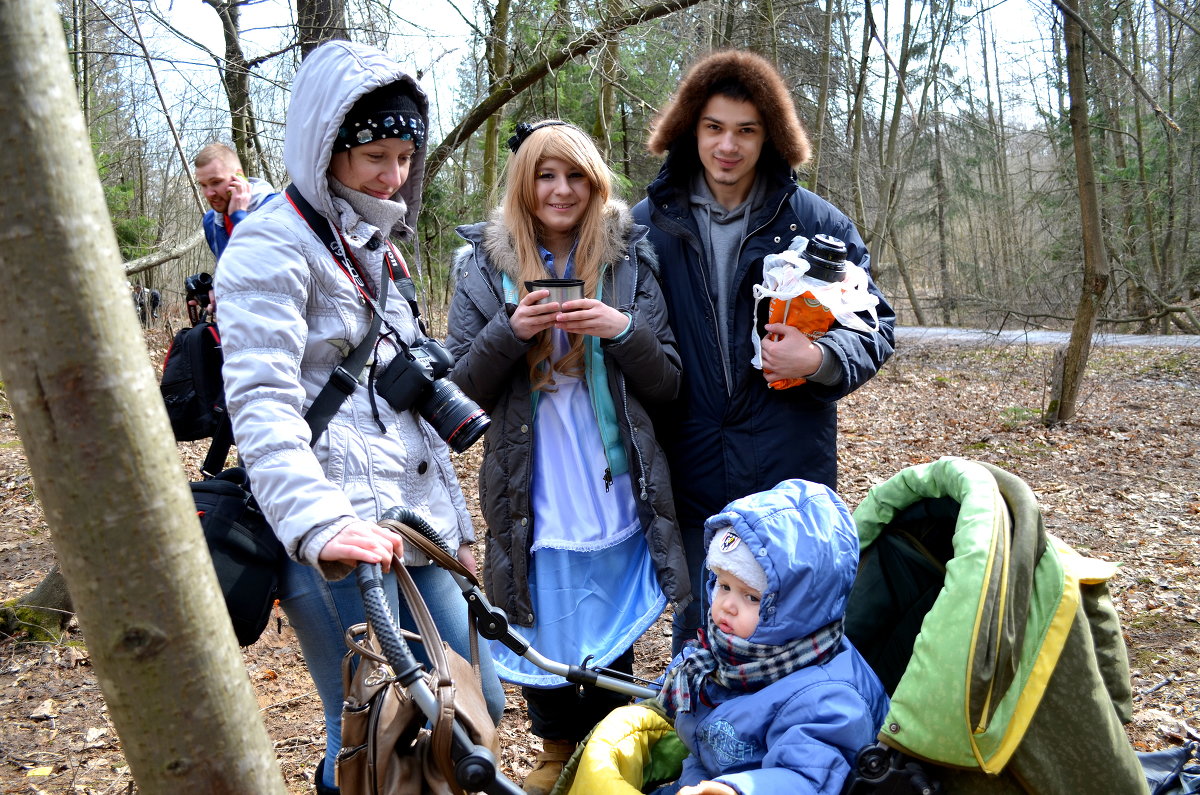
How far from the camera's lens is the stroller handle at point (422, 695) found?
1.51 metres

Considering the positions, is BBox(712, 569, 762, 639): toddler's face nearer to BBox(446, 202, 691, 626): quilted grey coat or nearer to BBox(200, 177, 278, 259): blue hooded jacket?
BBox(446, 202, 691, 626): quilted grey coat

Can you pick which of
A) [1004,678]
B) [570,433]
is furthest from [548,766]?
[1004,678]

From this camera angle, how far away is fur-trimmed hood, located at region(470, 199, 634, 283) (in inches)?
115

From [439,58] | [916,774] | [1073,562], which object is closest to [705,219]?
[1073,562]

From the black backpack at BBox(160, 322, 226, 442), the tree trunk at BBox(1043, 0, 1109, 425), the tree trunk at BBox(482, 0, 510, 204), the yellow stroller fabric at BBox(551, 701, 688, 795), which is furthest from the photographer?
the tree trunk at BBox(1043, 0, 1109, 425)

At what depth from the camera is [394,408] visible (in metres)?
2.16

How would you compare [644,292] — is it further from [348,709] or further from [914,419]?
[914,419]

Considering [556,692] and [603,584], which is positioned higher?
[603,584]

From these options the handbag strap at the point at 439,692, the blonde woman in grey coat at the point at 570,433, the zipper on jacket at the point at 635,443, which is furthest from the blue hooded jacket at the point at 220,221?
the handbag strap at the point at 439,692

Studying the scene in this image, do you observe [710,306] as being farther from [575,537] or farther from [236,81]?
[236,81]

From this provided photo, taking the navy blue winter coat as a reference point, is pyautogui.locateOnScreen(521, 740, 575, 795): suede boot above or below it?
below

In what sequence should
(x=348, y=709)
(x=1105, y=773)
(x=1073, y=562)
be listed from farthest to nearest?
(x=1073, y=562)
(x=1105, y=773)
(x=348, y=709)

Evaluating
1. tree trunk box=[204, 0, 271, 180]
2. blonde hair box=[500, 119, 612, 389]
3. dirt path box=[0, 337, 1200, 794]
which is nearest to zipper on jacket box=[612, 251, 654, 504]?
blonde hair box=[500, 119, 612, 389]

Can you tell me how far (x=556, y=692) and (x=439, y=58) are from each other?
559 centimetres
